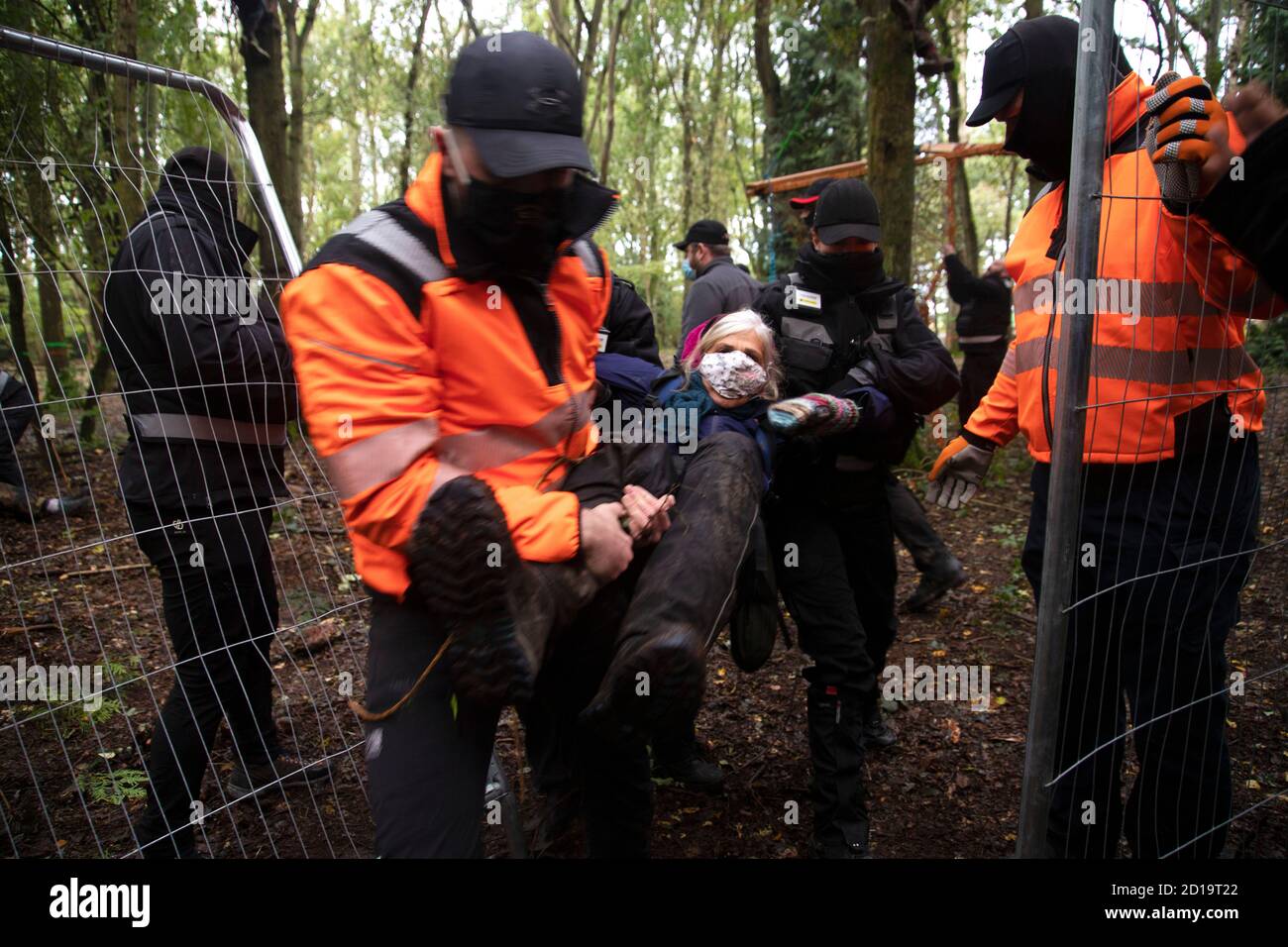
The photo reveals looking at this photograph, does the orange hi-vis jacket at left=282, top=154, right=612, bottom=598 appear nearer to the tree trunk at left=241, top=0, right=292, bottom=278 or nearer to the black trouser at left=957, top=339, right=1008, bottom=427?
the black trouser at left=957, top=339, right=1008, bottom=427

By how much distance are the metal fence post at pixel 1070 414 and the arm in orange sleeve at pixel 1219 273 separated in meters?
0.28

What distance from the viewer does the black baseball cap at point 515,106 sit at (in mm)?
1812

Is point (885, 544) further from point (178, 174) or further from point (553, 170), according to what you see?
point (178, 174)

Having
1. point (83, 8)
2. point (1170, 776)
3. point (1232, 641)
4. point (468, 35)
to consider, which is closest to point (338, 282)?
point (1170, 776)

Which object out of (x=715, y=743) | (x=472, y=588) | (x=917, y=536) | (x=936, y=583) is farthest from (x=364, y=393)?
(x=936, y=583)

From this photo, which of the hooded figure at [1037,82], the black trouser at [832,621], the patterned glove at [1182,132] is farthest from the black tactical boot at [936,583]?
the patterned glove at [1182,132]

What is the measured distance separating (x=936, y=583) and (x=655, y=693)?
3.68 m

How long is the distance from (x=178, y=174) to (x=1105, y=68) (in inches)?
114

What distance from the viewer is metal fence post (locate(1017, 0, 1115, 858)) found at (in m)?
1.95

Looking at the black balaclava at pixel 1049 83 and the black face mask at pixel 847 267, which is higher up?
the black balaclava at pixel 1049 83

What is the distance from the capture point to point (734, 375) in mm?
2793

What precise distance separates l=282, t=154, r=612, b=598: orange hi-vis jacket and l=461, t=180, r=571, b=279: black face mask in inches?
2.7

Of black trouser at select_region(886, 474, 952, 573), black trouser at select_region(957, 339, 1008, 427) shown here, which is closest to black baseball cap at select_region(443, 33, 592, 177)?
black trouser at select_region(886, 474, 952, 573)

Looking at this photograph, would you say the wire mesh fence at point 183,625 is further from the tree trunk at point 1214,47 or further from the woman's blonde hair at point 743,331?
the tree trunk at point 1214,47
